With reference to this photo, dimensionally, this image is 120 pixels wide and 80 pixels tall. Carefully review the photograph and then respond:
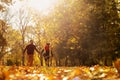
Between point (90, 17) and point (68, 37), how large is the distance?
299 inches

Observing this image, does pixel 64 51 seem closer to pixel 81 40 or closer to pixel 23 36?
pixel 81 40

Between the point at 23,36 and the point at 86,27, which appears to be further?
the point at 23,36

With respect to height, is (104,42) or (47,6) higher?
(47,6)

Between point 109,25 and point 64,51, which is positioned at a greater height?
point 109,25

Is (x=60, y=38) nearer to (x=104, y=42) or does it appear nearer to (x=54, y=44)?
(x=54, y=44)

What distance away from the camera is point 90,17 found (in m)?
51.5

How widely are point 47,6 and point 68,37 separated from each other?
11.0 meters

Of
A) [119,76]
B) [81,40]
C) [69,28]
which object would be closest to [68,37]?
[69,28]

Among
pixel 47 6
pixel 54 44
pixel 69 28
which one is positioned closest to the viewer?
pixel 69 28

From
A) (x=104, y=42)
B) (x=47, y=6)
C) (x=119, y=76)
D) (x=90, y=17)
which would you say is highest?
(x=47, y=6)

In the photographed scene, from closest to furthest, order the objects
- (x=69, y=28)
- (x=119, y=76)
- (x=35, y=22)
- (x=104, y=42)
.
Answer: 1. (x=119, y=76)
2. (x=104, y=42)
3. (x=69, y=28)
4. (x=35, y=22)

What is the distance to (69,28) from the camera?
187 feet

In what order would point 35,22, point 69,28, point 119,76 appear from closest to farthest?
point 119,76 → point 69,28 → point 35,22

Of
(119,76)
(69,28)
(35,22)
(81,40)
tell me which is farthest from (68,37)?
(119,76)
